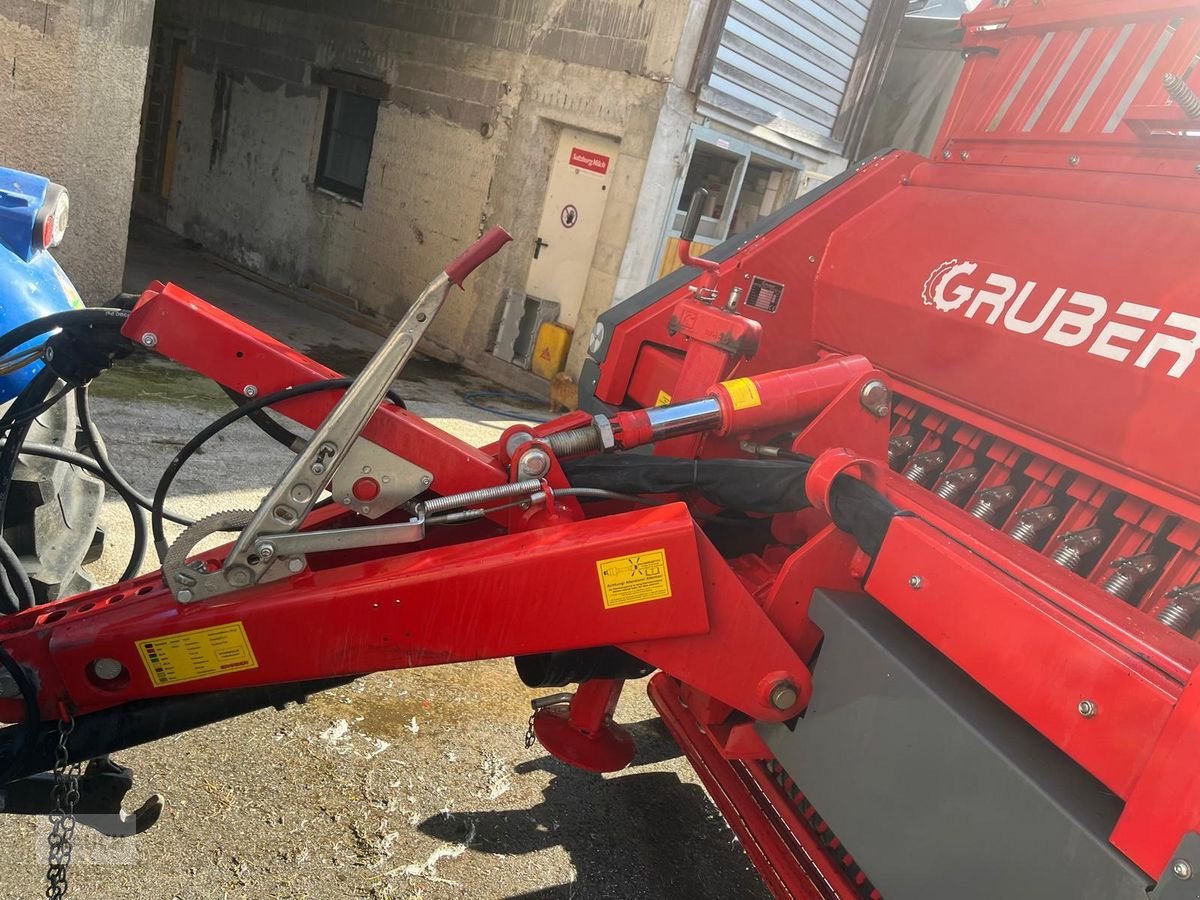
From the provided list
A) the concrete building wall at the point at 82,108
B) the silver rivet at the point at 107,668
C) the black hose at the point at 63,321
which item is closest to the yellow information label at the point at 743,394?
the black hose at the point at 63,321

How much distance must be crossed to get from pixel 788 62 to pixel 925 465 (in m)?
6.97

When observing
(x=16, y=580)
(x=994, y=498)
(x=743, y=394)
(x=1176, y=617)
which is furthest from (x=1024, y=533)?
(x=16, y=580)

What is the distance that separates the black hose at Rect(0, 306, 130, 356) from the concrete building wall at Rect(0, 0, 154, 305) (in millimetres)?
4334

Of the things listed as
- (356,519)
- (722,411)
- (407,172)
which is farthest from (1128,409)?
(407,172)

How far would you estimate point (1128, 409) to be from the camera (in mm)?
2098

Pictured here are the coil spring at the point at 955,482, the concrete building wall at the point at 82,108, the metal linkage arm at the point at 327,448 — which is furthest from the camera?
the concrete building wall at the point at 82,108

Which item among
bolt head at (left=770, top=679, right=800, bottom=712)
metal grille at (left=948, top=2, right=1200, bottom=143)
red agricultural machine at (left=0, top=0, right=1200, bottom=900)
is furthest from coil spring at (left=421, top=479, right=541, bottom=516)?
metal grille at (left=948, top=2, right=1200, bottom=143)

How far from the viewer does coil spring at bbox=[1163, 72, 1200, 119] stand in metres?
1.99

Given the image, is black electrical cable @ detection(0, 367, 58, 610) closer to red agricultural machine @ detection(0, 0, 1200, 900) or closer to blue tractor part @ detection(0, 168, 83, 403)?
red agricultural machine @ detection(0, 0, 1200, 900)

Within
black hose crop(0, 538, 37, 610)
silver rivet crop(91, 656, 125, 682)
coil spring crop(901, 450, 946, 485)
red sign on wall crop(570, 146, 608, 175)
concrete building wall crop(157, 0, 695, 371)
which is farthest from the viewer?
red sign on wall crop(570, 146, 608, 175)

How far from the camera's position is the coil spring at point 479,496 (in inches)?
68.2

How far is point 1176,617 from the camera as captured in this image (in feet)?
5.73

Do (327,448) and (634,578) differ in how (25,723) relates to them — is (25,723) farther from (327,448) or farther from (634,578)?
(634,578)

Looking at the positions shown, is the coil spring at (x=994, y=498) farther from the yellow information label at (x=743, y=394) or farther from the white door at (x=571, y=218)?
the white door at (x=571, y=218)
